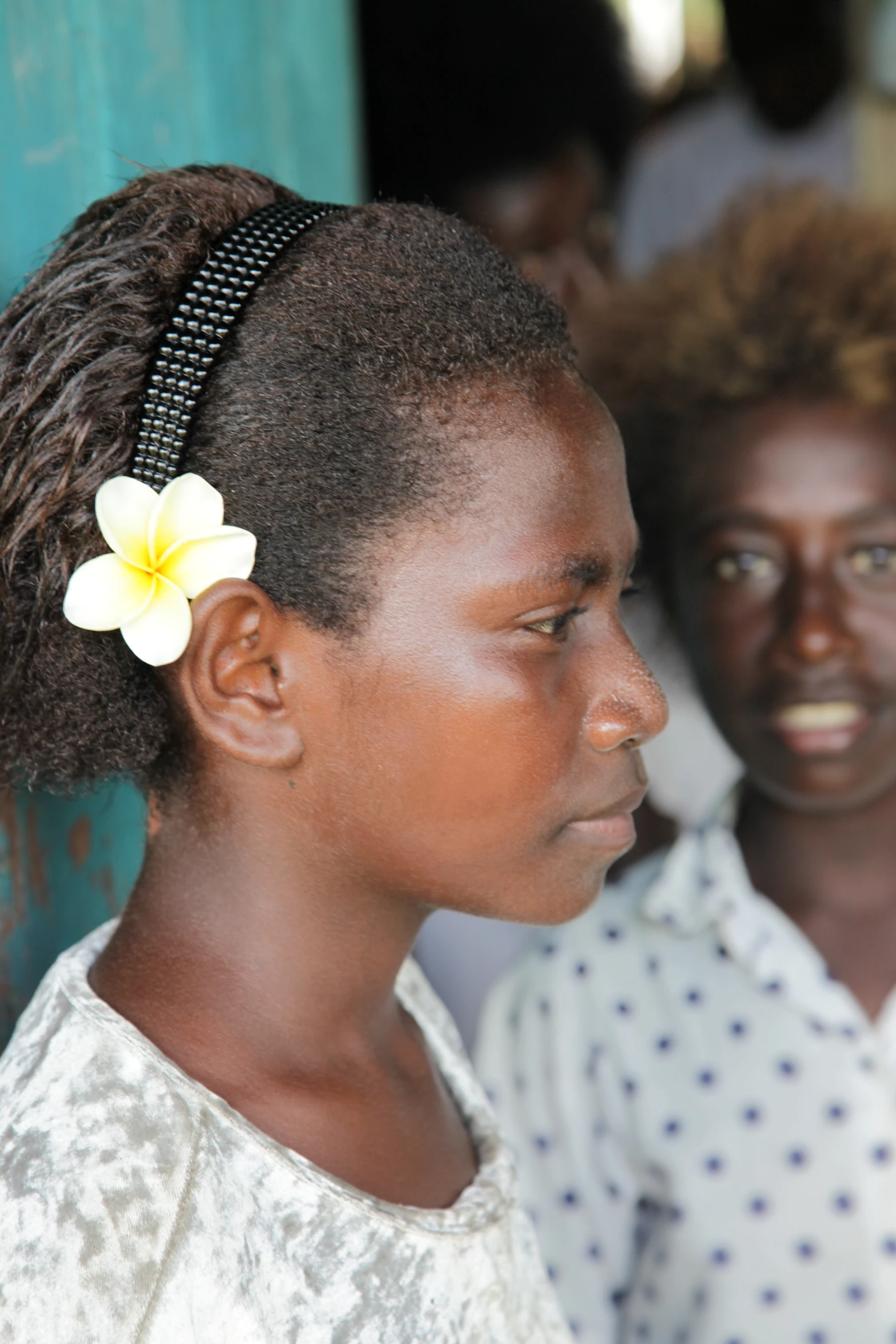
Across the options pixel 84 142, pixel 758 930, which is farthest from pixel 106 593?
pixel 758 930

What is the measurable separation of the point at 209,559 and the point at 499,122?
1.93 metres

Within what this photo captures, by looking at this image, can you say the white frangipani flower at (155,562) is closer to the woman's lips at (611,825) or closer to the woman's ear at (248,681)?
the woman's ear at (248,681)

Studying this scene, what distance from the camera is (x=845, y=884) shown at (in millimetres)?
1619

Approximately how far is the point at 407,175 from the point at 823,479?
1.37 meters

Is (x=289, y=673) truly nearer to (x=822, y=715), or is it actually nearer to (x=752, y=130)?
(x=822, y=715)

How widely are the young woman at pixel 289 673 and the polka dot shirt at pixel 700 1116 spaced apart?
583 millimetres

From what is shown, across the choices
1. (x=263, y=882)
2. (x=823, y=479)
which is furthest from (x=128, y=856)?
(x=823, y=479)

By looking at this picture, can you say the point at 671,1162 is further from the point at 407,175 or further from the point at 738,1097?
the point at 407,175

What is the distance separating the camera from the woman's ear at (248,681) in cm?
87

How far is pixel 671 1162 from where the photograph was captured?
1.49 metres

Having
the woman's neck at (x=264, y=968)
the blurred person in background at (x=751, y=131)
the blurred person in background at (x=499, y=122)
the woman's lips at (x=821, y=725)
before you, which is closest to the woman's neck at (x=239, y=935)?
the woman's neck at (x=264, y=968)

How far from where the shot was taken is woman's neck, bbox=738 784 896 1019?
1.60m

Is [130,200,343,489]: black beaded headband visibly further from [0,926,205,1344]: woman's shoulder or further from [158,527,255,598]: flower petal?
[0,926,205,1344]: woman's shoulder

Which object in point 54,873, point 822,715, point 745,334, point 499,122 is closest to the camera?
point 54,873
